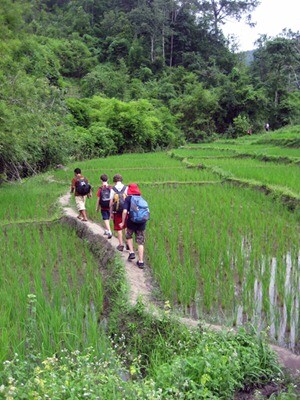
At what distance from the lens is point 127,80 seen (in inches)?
1287

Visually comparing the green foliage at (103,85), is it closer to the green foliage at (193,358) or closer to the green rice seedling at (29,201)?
the green rice seedling at (29,201)

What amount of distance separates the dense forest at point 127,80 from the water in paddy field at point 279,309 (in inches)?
245

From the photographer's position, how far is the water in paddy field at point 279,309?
3.54m

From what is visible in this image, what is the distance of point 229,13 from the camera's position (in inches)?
1495

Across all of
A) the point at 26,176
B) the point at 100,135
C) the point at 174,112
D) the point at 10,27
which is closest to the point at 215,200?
the point at 10,27

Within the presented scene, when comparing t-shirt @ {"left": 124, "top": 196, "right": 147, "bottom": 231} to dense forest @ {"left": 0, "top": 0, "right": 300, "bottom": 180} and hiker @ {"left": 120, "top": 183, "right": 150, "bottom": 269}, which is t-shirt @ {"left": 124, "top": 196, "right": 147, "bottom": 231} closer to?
hiker @ {"left": 120, "top": 183, "right": 150, "bottom": 269}

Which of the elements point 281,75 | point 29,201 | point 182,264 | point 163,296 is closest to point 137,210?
point 182,264

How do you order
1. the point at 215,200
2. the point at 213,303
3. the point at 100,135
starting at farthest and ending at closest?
the point at 100,135, the point at 215,200, the point at 213,303

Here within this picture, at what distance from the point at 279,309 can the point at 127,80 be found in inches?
1226

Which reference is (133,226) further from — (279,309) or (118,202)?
(279,309)

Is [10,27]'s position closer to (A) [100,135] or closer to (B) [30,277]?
(B) [30,277]

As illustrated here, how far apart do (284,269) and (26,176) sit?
11997 mm

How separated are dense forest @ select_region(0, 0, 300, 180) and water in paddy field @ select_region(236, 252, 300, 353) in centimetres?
623

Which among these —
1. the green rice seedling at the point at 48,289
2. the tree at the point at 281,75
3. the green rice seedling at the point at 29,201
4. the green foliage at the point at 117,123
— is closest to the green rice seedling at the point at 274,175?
the green rice seedling at the point at 48,289
